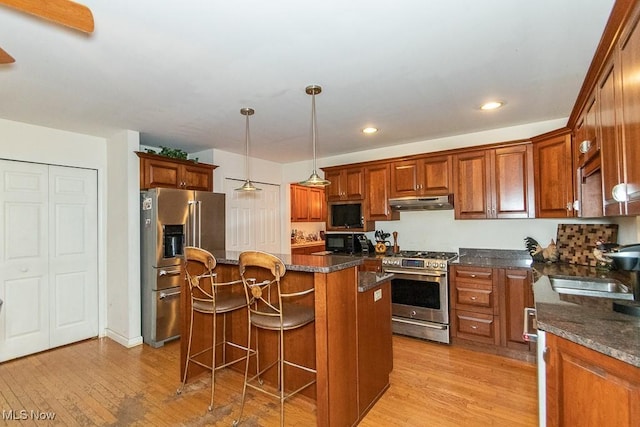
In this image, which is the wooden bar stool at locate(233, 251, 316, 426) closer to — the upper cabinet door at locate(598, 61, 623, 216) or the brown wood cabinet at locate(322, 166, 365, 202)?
the upper cabinet door at locate(598, 61, 623, 216)

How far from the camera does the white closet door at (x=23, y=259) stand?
3191mm

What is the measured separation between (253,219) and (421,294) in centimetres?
269

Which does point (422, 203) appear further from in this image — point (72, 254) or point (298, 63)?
point (72, 254)

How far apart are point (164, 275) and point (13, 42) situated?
2.44 m

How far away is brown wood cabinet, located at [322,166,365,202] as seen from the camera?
172 inches

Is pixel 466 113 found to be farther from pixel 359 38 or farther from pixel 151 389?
pixel 151 389

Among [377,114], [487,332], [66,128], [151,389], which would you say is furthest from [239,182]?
[487,332]

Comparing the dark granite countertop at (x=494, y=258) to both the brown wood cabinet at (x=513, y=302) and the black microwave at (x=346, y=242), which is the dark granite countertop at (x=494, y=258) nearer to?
the brown wood cabinet at (x=513, y=302)

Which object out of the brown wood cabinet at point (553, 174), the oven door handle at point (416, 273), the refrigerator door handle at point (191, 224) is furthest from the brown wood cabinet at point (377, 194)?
the refrigerator door handle at point (191, 224)

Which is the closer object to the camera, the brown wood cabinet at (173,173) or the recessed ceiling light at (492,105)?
the recessed ceiling light at (492,105)

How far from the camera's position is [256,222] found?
16.3ft

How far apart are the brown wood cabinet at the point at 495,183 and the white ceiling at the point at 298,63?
38 cm

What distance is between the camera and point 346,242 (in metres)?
4.58

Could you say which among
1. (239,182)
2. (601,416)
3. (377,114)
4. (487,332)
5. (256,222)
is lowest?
(487,332)
